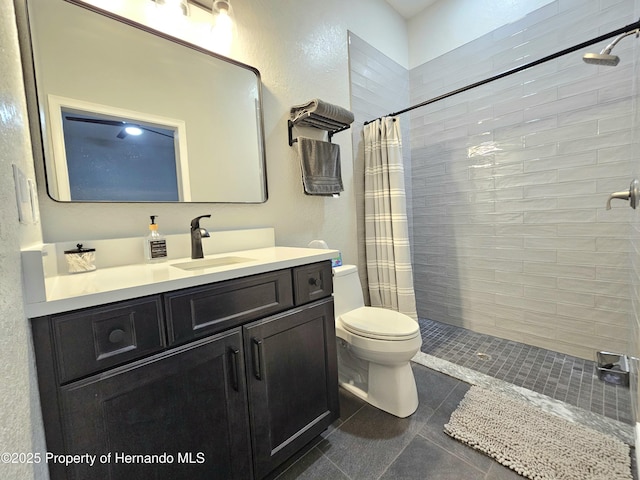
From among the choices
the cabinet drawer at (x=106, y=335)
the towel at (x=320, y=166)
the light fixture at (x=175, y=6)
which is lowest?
the cabinet drawer at (x=106, y=335)

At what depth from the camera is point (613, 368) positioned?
130cm

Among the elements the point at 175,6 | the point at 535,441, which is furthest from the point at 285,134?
the point at 535,441

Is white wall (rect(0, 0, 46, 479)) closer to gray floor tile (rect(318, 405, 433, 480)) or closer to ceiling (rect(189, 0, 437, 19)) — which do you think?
gray floor tile (rect(318, 405, 433, 480))

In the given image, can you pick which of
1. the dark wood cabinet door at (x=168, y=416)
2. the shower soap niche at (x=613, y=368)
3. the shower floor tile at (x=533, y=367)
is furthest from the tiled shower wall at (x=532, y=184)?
the dark wood cabinet door at (x=168, y=416)

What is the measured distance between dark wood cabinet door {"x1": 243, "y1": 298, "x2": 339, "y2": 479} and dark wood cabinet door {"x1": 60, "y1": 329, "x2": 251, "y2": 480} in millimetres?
48

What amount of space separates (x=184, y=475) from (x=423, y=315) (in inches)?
90.6

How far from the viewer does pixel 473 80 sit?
225cm

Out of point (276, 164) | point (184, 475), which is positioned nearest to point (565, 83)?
point (276, 164)

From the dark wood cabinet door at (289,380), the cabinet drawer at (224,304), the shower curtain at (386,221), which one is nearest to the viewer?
the cabinet drawer at (224,304)

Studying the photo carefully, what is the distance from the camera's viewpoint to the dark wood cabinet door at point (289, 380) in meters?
0.98

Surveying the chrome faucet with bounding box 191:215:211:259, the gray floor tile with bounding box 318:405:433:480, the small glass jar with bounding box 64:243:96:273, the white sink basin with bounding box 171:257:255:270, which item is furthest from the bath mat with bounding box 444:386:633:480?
the small glass jar with bounding box 64:243:96:273

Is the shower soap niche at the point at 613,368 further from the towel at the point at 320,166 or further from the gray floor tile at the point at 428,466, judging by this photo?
the towel at the point at 320,166

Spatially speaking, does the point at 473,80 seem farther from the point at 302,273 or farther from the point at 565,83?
the point at 302,273

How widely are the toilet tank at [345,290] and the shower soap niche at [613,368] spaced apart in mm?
1170
